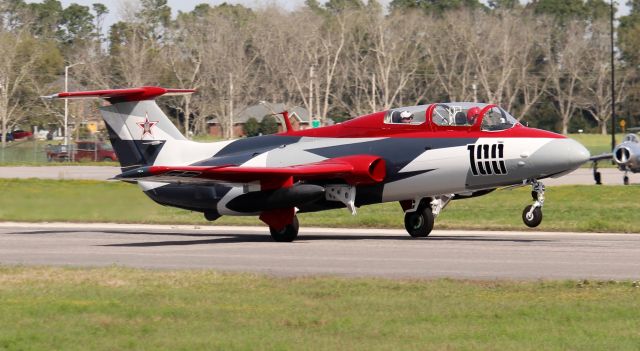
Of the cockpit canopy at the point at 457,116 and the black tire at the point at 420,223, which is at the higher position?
the cockpit canopy at the point at 457,116

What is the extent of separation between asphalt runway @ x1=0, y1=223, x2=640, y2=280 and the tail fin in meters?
1.83

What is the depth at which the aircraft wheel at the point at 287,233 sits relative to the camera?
23125 millimetres

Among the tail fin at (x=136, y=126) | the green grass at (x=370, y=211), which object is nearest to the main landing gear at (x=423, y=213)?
the green grass at (x=370, y=211)

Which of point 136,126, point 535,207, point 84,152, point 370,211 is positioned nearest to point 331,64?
point 84,152

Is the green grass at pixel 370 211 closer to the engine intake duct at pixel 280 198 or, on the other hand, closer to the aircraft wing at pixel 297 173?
the aircraft wing at pixel 297 173

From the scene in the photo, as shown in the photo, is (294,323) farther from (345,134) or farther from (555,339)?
(345,134)

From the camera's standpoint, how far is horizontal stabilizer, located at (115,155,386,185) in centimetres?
2209

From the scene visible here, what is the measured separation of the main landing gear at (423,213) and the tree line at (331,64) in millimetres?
64258

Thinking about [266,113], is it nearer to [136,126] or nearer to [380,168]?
[136,126]

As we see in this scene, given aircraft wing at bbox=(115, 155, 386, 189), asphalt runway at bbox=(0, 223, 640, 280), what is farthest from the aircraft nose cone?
aircraft wing at bbox=(115, 155, 386, 189)

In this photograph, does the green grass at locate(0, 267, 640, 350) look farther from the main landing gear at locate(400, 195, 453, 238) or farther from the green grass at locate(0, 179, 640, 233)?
the green grass at locate(0, 179, 640, 233)

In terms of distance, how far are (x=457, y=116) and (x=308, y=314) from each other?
1047 cm

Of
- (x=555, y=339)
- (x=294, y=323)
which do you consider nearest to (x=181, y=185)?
(x=294, y=323)

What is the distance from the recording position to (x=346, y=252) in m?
20.3
